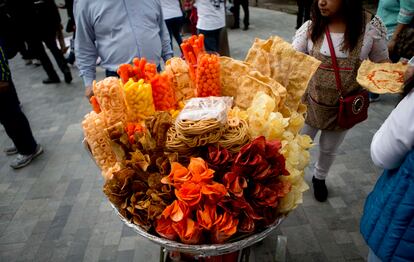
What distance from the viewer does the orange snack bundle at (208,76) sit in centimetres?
131

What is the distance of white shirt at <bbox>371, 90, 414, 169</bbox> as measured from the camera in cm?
107

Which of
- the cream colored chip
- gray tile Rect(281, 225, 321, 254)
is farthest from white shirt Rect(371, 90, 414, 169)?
gray tile Rect(281, 225, 321, 254)

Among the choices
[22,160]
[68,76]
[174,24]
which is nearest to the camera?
[22,160]

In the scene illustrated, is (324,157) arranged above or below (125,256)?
above

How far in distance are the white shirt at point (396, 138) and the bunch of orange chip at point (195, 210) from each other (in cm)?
69

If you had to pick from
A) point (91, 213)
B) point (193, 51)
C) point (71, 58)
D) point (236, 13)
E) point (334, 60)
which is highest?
point (193, 51)

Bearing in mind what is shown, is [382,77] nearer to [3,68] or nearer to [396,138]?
[396,138]

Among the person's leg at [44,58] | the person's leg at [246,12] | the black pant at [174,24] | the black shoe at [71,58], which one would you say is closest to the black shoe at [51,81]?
the person's leg at [44,58]

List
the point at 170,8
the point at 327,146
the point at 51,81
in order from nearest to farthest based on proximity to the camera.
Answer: the point at 327,146, the point at 170,8, the point at 51,81

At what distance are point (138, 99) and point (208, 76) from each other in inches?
13.4

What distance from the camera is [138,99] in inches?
47.5

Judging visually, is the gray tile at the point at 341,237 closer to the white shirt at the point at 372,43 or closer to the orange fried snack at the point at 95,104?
the white shirt at the point at 372,43

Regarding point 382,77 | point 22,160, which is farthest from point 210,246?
point 22,160

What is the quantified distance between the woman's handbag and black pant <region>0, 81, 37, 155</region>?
299cm
